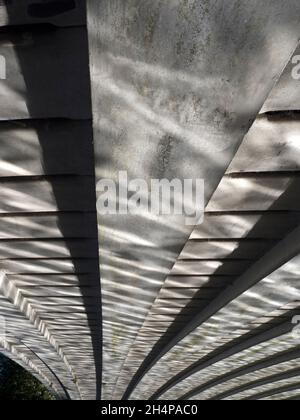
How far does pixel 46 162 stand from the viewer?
8.45 feet

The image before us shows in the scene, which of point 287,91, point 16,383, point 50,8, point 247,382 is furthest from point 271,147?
point 16,383

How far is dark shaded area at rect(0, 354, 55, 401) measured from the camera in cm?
2753

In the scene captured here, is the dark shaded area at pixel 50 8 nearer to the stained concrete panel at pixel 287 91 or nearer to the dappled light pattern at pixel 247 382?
the stained concrete panel at pixel 287 91

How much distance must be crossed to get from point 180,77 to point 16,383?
3277cm

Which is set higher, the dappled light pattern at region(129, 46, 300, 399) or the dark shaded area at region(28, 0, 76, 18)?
the dark shaded area at region(28, 0, 76, 18)

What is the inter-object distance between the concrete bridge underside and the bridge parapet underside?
0.03 ft

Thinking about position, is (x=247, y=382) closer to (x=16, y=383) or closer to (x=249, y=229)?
(x=249, y=229)

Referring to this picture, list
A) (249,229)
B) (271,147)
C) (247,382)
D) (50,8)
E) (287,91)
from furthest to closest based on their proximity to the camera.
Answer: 1. (247,382)
2. (249,229)
3. (271,147)
4. (287,91)
5. (50,8)

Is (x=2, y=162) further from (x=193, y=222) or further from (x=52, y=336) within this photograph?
(x=52, y=336)

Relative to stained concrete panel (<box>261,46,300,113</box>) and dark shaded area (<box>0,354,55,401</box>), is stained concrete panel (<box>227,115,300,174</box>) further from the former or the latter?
dark shaded area (<box>0,354,55,401</box>)

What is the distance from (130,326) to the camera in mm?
6211

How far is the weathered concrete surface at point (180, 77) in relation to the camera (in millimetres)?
1498

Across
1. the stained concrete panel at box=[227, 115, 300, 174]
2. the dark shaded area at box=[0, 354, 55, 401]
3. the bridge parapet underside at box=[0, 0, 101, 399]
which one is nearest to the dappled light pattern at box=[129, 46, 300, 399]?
the stained concrete panel at box=[227, 115, 300, 174]
